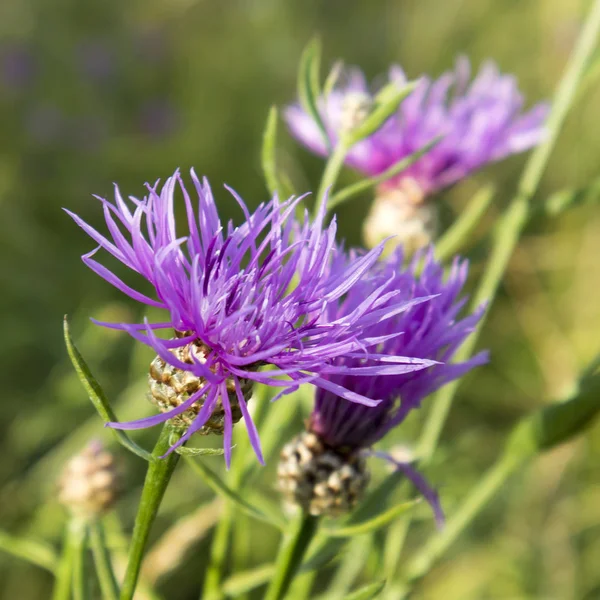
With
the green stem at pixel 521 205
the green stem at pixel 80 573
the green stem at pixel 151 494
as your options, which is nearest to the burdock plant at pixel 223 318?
the green stem at pixel 151 494

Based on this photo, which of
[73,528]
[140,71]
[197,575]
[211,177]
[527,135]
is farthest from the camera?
[140,71]

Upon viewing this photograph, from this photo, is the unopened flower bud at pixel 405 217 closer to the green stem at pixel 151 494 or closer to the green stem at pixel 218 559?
the green stem at pixel 218 559

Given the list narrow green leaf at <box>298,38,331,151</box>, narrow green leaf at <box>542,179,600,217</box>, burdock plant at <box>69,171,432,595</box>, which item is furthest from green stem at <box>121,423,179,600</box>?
narrow green leaf at <box>542,179,600,217</box>

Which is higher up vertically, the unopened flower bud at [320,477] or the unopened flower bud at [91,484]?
the unopened flower bud at [91,484]

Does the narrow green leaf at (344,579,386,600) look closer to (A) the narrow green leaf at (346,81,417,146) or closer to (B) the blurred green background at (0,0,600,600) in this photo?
(B) the blurred green background at (0,0,600,600)

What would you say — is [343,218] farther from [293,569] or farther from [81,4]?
[293,569]

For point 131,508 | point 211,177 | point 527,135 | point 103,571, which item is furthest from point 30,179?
point 103,571

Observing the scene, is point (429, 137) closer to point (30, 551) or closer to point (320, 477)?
point (320, 477)
